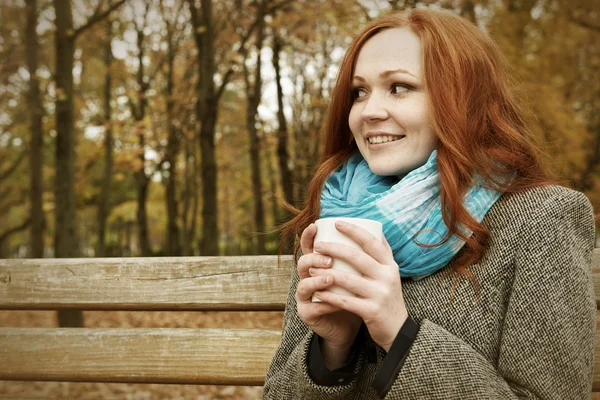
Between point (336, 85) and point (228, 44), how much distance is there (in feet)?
38.0

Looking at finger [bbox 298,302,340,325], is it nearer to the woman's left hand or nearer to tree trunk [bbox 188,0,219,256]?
the woman's left hand

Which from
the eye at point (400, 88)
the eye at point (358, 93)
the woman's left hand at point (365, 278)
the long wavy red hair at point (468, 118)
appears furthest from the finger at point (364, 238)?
the eye at point (358, 93)

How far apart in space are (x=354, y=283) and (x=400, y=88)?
0.67 metres

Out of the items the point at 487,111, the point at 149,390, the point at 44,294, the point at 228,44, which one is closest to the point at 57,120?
the point at 149,390

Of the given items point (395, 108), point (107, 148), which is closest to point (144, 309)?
point (395, 108)

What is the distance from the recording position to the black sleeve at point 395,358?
142cm

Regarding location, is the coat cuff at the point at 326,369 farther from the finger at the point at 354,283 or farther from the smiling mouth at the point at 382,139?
the smiling mouth at the point at 382,139

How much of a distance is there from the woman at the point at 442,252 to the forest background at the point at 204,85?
49 cm

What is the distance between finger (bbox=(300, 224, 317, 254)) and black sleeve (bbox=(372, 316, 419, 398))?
0.28m

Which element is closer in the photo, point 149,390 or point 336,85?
point 336,85

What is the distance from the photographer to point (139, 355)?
7.95 ft

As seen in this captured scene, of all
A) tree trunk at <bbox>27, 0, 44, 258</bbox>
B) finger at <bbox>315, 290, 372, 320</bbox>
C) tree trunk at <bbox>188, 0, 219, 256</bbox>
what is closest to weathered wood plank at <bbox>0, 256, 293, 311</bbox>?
finger at <bbox>315, 290, 372, 320</bbox>

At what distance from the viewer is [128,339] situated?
8.00ft

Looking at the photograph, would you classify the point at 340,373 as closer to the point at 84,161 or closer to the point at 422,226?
the point at 422,226
